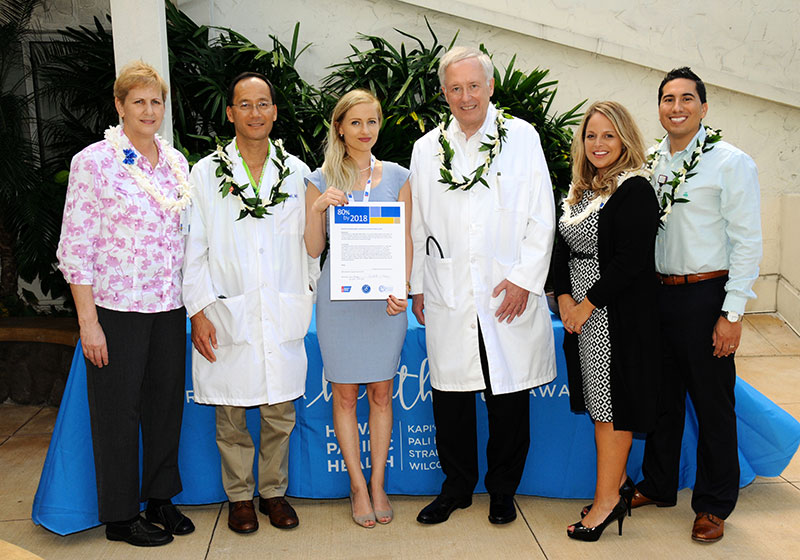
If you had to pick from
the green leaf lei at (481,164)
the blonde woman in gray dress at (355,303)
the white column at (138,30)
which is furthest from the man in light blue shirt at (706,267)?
the white column at (138,30)

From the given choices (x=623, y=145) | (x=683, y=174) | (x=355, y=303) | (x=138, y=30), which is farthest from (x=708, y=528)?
(x=138, y=30)

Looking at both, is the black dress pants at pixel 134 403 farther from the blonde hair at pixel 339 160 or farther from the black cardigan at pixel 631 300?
the black cardigan at pixel 631 300

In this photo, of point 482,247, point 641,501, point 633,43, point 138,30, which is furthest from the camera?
point 633,43

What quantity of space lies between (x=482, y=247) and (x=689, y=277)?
912mm

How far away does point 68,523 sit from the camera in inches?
130

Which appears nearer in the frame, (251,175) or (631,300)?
(631,300)

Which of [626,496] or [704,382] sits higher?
[704,382]

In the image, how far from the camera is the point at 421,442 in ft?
12.1

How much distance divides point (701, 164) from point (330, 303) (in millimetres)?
1750

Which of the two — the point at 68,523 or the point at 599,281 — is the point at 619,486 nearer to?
the point at 599,281

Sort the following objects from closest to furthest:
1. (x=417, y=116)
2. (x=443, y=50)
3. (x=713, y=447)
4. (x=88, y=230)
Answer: (x=88, y=230) → (x=713, y=447) → (x=417, y=116) → (x=443, y=50)

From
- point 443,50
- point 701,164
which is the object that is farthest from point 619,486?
point 443,50

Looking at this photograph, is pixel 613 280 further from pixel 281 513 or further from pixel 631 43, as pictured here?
pixel 631 43

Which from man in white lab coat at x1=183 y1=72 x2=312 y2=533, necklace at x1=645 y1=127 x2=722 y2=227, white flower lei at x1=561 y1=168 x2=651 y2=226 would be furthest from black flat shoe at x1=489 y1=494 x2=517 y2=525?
necklace at x1=645 y1=127 x2=722 y2=227
